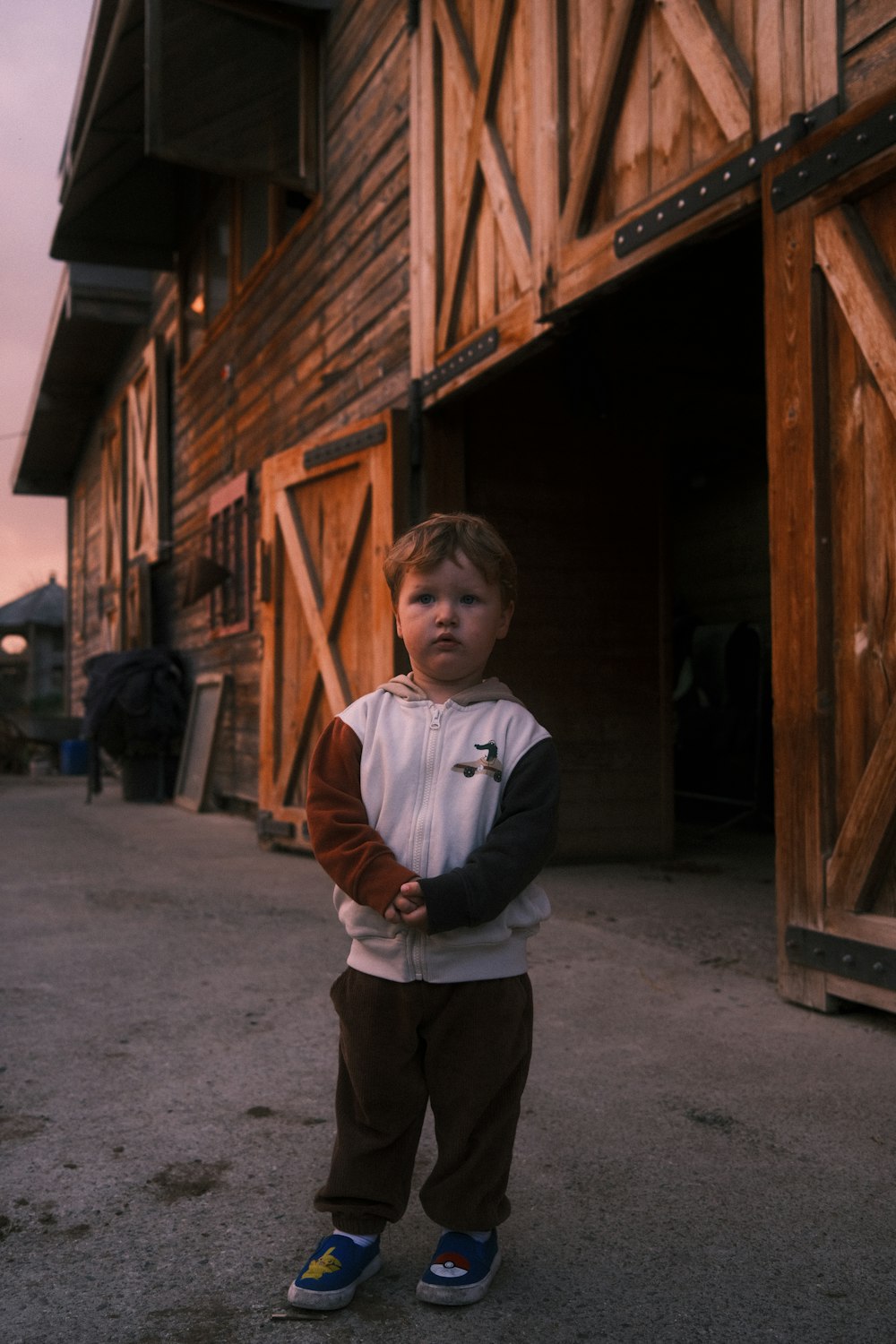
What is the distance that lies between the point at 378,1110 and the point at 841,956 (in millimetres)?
1590

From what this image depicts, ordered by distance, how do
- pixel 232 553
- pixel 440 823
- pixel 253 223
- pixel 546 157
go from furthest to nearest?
pixel 232 553 < pixel 253 223 < pixel 546 157 < pixel 440 823

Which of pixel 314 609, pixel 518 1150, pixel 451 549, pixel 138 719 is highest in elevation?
pixel 314 609

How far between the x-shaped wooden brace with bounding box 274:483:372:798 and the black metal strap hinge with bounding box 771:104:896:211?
2727 mm

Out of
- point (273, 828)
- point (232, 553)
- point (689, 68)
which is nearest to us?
point (689, 68)

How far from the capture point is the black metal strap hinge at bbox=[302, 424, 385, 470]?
520 centimetres

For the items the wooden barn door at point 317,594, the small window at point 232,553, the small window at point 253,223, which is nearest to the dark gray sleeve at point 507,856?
the wooden barn door at point 317,594

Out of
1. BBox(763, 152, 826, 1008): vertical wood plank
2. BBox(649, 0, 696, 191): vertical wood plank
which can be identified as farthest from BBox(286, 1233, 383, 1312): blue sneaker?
BBox(649, 0, 696, 191): vertical wood plank

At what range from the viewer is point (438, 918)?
1508 mm

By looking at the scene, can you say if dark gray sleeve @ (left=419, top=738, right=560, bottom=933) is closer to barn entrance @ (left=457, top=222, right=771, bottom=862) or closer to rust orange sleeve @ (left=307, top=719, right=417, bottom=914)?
rust orange sleeve @ (left=307, top=719, right=417, bottom=914)

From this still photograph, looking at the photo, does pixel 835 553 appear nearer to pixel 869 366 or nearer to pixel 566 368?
pixel 869 366

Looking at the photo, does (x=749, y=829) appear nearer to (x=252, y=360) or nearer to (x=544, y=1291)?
(x=252, y=360)

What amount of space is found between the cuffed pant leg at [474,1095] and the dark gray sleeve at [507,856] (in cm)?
15

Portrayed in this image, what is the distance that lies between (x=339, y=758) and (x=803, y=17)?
243 cm

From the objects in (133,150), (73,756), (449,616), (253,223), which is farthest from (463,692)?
(73,756)
